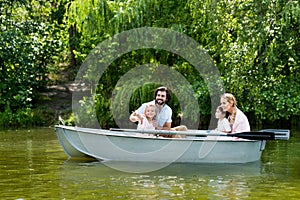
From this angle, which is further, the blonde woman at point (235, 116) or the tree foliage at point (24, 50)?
the tree foliage at point (24, 50)

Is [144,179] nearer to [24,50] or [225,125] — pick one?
[225,125]

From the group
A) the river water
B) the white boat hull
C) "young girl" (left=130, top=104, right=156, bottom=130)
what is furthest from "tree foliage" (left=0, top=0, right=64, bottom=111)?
the white boat hull

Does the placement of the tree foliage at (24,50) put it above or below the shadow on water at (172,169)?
above

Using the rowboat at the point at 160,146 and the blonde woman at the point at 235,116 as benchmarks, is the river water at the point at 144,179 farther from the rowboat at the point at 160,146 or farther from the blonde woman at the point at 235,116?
the blonde woman at the point at 235,116

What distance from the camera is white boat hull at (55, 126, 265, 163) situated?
10562mm

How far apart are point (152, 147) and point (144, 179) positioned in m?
1.45

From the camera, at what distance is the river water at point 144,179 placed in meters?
8.06

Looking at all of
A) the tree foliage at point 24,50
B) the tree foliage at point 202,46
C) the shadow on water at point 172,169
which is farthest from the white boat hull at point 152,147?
the tree foliage at point 24,50

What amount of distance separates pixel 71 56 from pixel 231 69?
10.6 meters

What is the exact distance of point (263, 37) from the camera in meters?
14.7

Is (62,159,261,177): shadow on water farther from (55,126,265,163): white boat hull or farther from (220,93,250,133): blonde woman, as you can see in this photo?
(220,93,250,133): blonde woman

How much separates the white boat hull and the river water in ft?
0.58

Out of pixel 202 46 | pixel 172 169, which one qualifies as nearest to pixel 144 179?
pixel 172 169

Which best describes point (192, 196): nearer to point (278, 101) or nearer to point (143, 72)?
point (278, 101)
